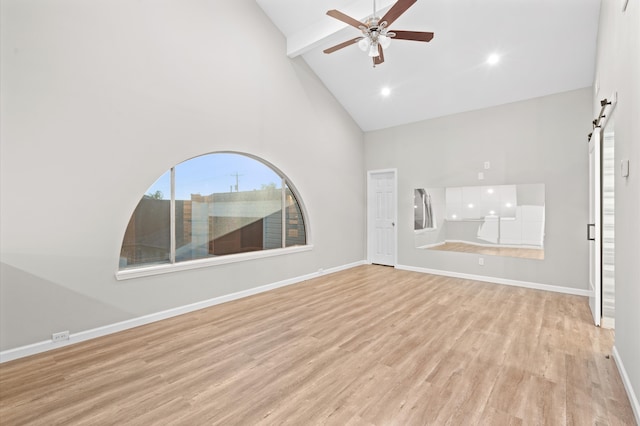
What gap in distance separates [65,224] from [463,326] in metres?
4.34

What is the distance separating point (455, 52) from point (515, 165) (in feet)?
7.08

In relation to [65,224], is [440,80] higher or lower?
higher

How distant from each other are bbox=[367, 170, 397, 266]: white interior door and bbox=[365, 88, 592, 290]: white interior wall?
22 centimetres

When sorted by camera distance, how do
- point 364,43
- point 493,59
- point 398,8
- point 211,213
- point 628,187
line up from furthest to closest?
1. point 493,59
2. point 211,213
3. point 364,43
4. point 398,8
5. point 628,187

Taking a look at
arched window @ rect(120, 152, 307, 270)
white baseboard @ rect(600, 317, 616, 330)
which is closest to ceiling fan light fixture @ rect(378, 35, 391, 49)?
arched window @ rect(120, 152, 307, 270)

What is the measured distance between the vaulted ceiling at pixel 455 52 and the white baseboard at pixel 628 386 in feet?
12.6

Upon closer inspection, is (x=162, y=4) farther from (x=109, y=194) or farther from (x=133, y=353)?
(x=133, y=353)

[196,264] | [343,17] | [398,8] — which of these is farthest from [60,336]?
[398,8]

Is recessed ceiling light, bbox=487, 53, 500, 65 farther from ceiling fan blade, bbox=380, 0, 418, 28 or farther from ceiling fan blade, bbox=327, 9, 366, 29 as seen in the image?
ceiling fan blade, bbox=327, 9, 366, 29

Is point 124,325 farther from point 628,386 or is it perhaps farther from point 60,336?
point 628,386

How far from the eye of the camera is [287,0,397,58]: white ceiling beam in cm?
414

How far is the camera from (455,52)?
4.66 metres

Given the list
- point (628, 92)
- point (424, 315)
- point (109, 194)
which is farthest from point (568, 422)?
point (109, 194)

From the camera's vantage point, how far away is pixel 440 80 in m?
5.24
